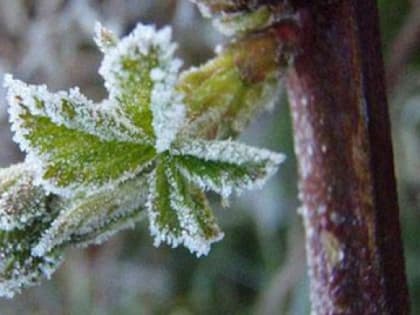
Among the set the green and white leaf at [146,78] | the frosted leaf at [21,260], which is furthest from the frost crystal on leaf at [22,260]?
the green and white leaf at [146,78]

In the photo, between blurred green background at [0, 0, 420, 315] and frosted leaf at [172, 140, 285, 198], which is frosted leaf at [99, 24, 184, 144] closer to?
frosted leaf at [172, 140, 285, 198]

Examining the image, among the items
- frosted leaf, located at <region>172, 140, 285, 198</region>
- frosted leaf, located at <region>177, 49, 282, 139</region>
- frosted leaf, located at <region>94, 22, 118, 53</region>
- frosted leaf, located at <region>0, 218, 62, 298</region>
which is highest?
frosted leaf, located at <region>177, 49, 282, 139</region>

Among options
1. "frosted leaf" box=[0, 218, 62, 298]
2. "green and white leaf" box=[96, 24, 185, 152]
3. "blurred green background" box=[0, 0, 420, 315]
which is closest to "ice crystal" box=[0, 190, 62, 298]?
"frosted leaf" box=[0, 218, 62, 298]

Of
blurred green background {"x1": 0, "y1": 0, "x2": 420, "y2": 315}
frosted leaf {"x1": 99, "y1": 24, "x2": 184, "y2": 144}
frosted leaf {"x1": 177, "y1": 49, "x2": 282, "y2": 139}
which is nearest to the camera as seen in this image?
frosted leaf {"x1": 99, "y1": 24, "x2": 184, "y2": 144}

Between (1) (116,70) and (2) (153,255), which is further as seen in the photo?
(2) (153,255)

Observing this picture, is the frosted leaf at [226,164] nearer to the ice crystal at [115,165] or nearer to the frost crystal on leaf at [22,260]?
the ice crystal at [115,165]

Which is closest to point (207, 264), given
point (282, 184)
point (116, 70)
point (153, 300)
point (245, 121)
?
point (153, 300)

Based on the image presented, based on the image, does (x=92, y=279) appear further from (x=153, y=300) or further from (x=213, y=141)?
(x=213, y=141)

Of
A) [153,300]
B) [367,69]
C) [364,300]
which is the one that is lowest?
[364,300]
